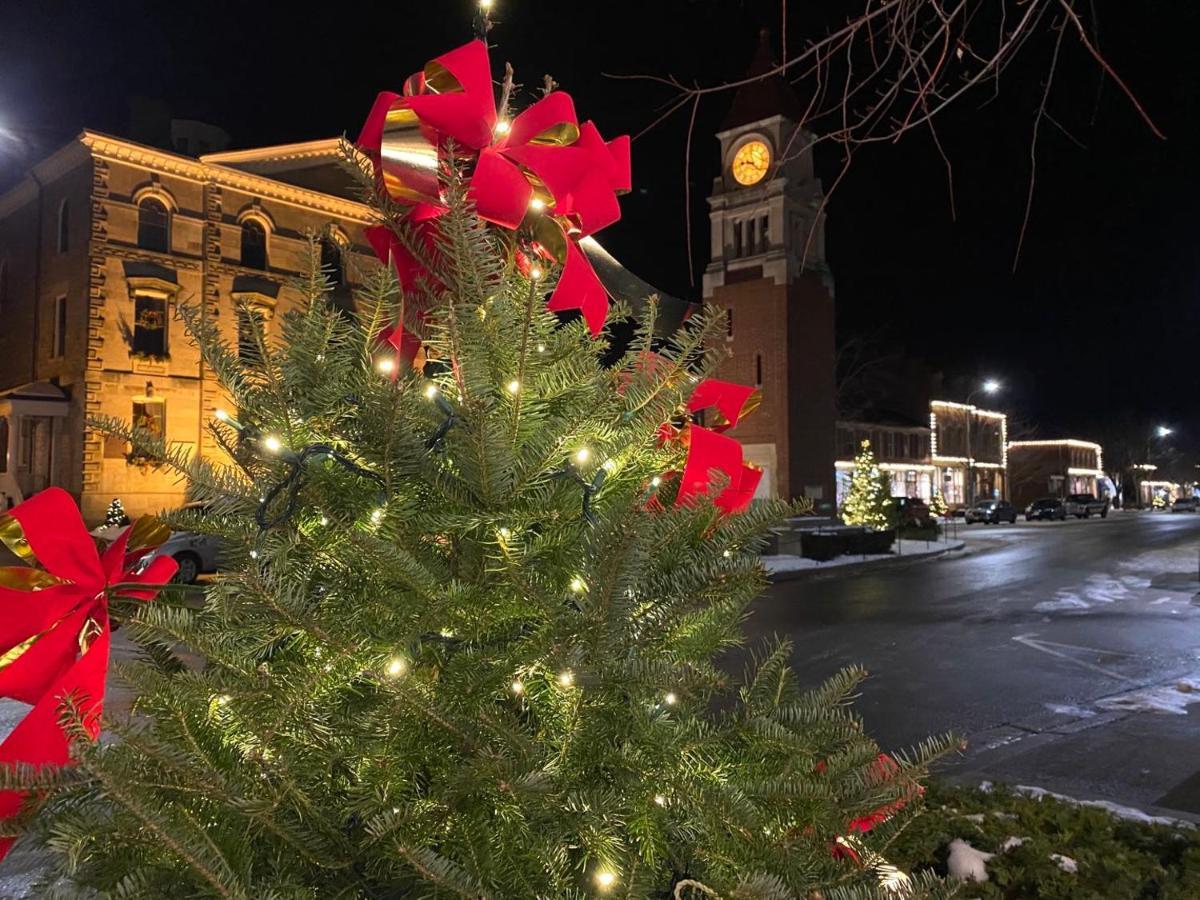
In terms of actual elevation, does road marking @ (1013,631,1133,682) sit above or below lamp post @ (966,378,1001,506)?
below

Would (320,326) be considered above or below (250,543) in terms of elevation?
above

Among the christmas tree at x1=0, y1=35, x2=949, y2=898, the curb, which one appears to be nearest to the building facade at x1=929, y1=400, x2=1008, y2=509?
the curb

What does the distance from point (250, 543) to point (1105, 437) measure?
306 feet

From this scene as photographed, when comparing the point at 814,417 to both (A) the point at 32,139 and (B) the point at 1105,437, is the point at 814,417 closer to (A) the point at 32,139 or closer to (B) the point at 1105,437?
(A) the point at 32,139

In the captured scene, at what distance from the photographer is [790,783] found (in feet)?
5.33

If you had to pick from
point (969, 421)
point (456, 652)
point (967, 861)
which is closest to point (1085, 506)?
point (969, 421)

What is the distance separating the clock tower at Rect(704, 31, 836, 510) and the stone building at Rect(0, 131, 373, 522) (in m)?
12.9

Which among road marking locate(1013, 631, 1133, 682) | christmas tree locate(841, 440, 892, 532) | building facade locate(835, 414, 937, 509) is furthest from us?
building facade locate(835, 414, 937, 509)

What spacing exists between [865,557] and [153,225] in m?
24.2

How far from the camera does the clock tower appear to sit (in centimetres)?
2831

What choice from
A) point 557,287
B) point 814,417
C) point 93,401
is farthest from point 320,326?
point 814,417

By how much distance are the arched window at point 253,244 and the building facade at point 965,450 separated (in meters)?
46.1

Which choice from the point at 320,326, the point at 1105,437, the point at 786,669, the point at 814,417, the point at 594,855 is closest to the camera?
the point at 594,855

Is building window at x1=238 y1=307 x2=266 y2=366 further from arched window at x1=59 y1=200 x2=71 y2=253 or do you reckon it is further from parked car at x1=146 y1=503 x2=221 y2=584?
arched window at x1=59 y1=200 x2=71 y2=253
